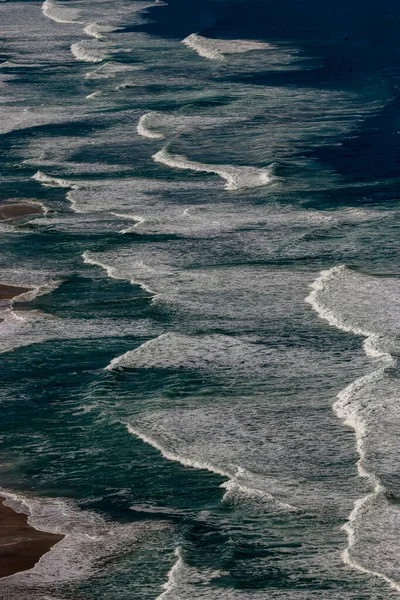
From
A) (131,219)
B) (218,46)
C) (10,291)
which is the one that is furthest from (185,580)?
(218,46)

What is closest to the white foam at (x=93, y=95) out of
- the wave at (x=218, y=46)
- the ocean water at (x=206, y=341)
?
the ocean water at (x=206, y=341)

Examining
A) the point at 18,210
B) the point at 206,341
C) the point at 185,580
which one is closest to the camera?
the point at 185,580

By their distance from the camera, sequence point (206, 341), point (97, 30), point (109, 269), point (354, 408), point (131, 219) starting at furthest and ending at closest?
1. point (97, 30)
2. point (131, 219)
3. point (109, 269)
4. point (206, 341)
5. point (354, 408)

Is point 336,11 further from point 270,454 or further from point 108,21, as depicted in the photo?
point 270,454

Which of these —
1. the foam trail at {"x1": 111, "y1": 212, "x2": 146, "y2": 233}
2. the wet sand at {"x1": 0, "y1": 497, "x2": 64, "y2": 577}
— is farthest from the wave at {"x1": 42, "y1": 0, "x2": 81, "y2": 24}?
the wet sand at {"x1": 0, "y1": 497, "x2": 64, "y2": 577}

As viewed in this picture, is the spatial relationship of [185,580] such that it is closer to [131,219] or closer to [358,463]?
[358,463]

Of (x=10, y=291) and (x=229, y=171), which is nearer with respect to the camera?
(x=10, y=291)

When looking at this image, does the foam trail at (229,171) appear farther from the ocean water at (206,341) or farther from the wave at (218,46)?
the wave at (218,46)
